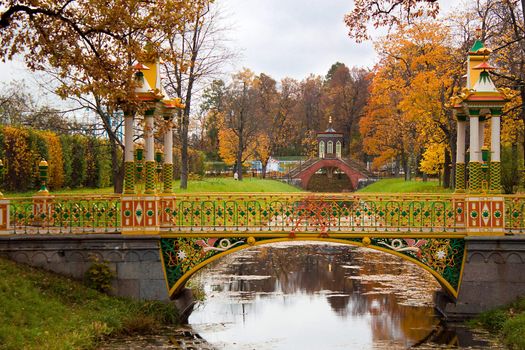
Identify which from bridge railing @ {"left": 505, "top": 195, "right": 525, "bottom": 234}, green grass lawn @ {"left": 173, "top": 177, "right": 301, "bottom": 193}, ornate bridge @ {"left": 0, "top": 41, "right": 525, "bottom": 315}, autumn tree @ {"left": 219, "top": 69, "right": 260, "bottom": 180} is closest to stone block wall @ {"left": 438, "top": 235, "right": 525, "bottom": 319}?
ornate bridge @ {"left": 0, "top": 41, "right": 525, "bottom": 315}

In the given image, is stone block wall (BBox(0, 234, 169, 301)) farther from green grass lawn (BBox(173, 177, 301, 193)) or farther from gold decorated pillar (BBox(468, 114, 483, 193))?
green grass lawn (BBox(173, 177, 301, 193))

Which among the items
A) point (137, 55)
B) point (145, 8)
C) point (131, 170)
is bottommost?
point (131, 170)

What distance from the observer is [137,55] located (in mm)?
14148

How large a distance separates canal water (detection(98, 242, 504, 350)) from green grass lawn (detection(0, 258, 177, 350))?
0.55 meters

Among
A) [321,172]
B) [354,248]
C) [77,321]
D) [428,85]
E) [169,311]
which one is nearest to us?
[77,321]

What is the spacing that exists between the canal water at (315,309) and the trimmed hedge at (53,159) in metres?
7.47

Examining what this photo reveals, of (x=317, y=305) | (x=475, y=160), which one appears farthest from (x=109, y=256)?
(x=475, y=160)

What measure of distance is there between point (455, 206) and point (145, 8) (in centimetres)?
833

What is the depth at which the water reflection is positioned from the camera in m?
15.5

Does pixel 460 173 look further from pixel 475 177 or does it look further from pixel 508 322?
pixel 508 322

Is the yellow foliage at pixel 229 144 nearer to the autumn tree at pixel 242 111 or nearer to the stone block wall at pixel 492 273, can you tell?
the autumn tree at pixel 242 111

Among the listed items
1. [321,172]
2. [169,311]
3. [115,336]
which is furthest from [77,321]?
[321,172]

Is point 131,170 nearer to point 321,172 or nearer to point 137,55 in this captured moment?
point 137,55

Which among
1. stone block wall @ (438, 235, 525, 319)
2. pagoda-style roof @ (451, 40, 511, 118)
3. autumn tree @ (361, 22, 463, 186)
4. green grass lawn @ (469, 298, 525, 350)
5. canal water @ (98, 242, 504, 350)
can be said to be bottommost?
canal water @ (98, 242, 504, 350)
